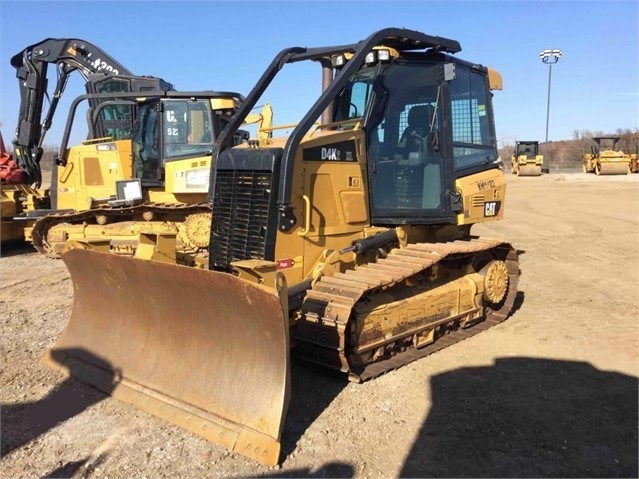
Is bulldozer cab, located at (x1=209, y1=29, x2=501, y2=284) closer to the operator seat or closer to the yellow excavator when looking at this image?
the operator seat

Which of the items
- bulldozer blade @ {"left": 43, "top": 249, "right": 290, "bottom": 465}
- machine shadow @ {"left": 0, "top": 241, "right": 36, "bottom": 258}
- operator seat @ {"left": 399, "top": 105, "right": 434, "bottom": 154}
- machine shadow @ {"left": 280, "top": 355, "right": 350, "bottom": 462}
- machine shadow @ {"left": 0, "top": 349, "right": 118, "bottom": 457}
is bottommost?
machine shadow @ {"left": 280, "top": 355, "right": 350, "bottom": 462}

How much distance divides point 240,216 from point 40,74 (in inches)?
420

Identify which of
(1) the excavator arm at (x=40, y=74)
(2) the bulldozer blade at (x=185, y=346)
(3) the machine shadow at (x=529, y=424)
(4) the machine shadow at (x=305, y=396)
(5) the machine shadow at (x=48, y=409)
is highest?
(1) the excavator arm at (x=40, y=74)

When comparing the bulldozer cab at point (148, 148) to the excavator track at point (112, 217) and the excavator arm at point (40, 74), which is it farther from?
the excavator arm at point (40, 74)

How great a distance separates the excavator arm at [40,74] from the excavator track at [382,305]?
10.4 m

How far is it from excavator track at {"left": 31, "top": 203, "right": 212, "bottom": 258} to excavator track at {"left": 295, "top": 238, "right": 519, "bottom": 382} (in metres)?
5.45

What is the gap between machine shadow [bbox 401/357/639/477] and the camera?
3.48m

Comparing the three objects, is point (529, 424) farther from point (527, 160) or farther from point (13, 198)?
point (527, 160)

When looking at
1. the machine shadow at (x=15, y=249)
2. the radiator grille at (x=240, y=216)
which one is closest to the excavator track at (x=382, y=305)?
the radiator grille at (x=240, y=216)

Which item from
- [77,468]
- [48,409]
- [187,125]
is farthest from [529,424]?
[187,125]

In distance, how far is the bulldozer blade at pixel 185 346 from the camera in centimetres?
380

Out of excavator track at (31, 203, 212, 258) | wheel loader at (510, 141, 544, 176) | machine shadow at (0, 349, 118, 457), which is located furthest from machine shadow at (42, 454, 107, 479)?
wheel loader at (510, 141, 544, 176)

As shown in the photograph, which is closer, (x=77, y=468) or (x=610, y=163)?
(x=77, y=468)

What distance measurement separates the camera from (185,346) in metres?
4.45
